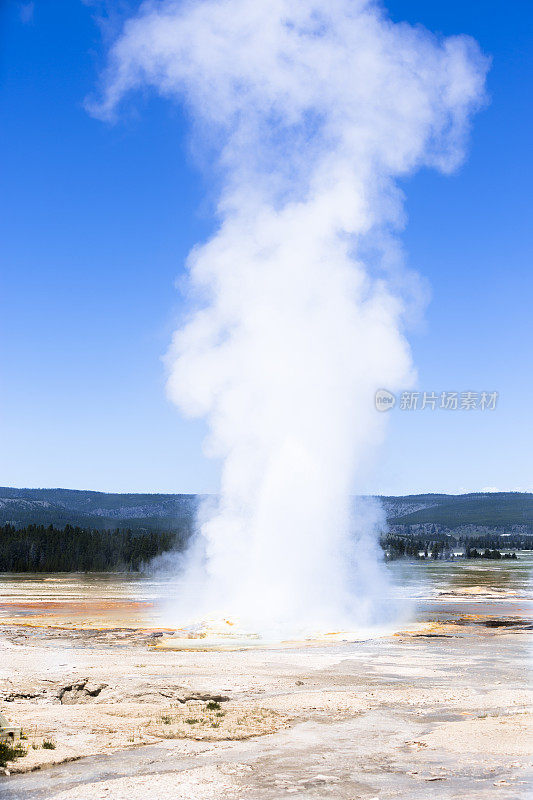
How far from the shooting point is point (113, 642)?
28.3 m

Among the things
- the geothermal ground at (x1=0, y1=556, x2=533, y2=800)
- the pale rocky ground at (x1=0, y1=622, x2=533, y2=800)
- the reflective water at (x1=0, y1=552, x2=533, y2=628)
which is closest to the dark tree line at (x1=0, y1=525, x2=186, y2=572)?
the reflective water at (x1=0, y1=552, x2=533, y2=628)

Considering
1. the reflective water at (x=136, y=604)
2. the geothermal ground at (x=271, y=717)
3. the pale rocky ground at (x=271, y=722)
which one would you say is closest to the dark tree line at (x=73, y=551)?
the reflective water at (x=136, y=604)

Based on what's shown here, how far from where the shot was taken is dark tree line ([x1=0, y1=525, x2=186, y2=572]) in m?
105

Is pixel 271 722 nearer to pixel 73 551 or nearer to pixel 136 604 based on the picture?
pixel 136 604

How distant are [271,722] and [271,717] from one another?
461mm

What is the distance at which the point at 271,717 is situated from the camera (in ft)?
50.5

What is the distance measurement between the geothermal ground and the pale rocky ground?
40 mm

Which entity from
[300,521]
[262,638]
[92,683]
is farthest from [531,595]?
[92,683]

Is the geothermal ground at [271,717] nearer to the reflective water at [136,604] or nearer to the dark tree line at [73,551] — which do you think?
the reflective water at [136,604]

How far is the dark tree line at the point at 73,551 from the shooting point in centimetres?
10531

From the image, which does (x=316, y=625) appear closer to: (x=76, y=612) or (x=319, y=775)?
(x=76, y=612)

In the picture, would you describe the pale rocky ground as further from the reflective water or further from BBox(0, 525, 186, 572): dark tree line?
BBox(0, 525, 186, 572): dark tree line

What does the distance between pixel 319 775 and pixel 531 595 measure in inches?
1802

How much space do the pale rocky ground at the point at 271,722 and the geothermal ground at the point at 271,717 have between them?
4cm
